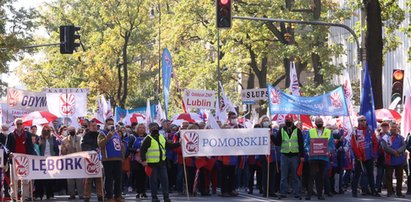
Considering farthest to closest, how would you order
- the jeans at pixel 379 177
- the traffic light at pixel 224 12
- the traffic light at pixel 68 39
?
the traffic light at pixel 68 39 < the traffic light at pixel 224 12 < the jeans at pixel 379 177

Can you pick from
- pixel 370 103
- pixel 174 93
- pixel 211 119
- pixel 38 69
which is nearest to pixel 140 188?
pixel 211 119

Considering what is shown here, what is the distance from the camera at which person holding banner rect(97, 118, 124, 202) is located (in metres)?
21.9

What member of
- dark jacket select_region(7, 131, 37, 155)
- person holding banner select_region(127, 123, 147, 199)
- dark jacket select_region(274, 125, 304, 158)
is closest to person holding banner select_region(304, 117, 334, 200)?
dark jacket select_region(274, 125, 304, 158)

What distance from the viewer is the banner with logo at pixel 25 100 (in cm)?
3391

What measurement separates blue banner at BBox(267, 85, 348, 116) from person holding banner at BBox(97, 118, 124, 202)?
6.26m

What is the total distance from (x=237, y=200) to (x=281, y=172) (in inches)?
45.0

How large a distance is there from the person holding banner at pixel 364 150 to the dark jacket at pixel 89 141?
5.68 metres

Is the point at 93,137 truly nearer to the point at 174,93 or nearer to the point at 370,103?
the point at 370,103

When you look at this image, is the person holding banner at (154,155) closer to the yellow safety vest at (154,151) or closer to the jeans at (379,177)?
the yellow safety vest at (154,151)

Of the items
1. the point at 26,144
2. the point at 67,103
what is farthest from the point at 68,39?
the point at 26,144

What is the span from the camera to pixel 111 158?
21969mm

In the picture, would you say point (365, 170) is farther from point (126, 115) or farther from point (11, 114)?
point (126, 115)

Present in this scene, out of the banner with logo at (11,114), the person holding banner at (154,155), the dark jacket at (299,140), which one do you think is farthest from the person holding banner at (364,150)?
the banner with logo at (11,114)

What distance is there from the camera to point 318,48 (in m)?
49.1
